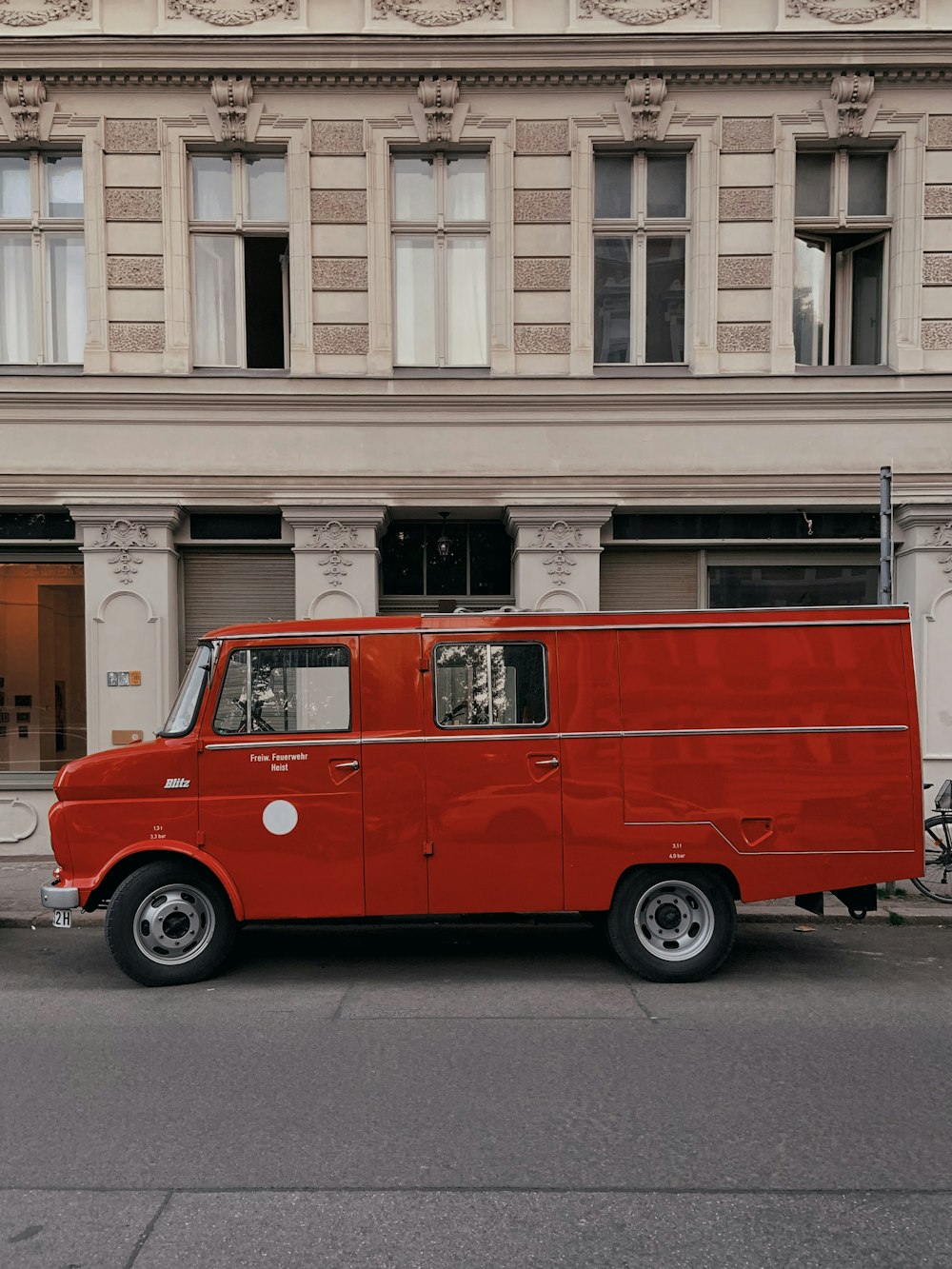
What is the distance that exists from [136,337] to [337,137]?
11.2 ft

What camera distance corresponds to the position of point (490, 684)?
6664 millimetres

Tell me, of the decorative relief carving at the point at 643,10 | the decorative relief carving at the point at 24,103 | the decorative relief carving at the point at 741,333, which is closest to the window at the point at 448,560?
the decorative relief carving at the point at 741,333

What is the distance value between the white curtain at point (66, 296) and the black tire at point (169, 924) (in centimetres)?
753

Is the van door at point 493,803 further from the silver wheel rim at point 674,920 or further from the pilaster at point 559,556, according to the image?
the pilaster at point 559,556

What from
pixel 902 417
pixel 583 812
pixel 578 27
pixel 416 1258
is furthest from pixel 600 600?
pixel 416 1258

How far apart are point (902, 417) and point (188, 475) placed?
8.71m

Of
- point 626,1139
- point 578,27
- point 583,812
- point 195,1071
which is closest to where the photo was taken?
point 626,1139

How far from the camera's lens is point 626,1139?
418 centimetres

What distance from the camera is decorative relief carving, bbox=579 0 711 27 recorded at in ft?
35.9

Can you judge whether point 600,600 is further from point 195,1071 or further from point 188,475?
point 195,1071

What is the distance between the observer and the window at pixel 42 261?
442 inches

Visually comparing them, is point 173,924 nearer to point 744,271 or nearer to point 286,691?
point 286,691

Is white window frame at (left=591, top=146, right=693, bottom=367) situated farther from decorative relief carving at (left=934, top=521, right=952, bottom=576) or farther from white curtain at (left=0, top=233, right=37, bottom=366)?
white curtain at (left=0, top=233, right=37, bottom=366)

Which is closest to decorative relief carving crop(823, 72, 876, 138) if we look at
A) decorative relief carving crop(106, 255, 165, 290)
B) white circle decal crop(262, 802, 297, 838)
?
decorative relief carving crop(106, 255, 165, 290)
